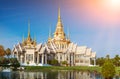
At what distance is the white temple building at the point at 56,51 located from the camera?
5694 cm

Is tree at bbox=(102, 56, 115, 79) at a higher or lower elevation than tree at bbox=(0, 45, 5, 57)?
lower

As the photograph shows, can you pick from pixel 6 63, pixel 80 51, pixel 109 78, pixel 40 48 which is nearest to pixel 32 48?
pixel 40 48

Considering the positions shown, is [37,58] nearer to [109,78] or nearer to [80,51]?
[80,51]

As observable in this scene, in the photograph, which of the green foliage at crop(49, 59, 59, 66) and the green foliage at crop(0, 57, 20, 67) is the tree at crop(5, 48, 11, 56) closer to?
the green foliage at crop(49, 59, 59, 66)

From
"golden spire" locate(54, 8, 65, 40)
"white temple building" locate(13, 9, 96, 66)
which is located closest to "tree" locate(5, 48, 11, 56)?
"white temple building" locate(13, 9, 96, 66)

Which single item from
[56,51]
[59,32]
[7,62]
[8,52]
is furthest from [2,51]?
[59,32]

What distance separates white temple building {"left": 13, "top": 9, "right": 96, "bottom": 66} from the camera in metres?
56.9

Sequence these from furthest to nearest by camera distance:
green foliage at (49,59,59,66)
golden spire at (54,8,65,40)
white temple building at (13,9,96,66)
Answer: golden spire at (54,8,65,40) → green foliage at (49,59,59,66) → white temple building at (13,9,96,66)

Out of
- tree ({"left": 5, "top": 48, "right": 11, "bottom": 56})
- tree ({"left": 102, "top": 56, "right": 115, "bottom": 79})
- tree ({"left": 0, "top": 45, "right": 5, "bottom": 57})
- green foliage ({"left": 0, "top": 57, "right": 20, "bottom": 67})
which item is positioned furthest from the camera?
tree ({"left": 5, "top": 48, "right": 11, "bottom": 56})

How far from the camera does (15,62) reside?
42.9m

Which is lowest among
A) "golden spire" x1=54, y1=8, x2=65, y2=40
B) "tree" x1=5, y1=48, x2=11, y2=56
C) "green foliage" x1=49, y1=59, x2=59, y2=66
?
"green foliage" x1=49, y1=59, x2=59, y2=66

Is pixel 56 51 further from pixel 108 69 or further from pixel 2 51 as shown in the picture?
pixel 108 69

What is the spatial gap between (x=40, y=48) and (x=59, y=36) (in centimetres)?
770

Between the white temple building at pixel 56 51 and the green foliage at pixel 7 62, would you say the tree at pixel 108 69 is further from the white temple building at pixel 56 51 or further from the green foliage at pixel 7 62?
the white temple building at pixel 56 51
